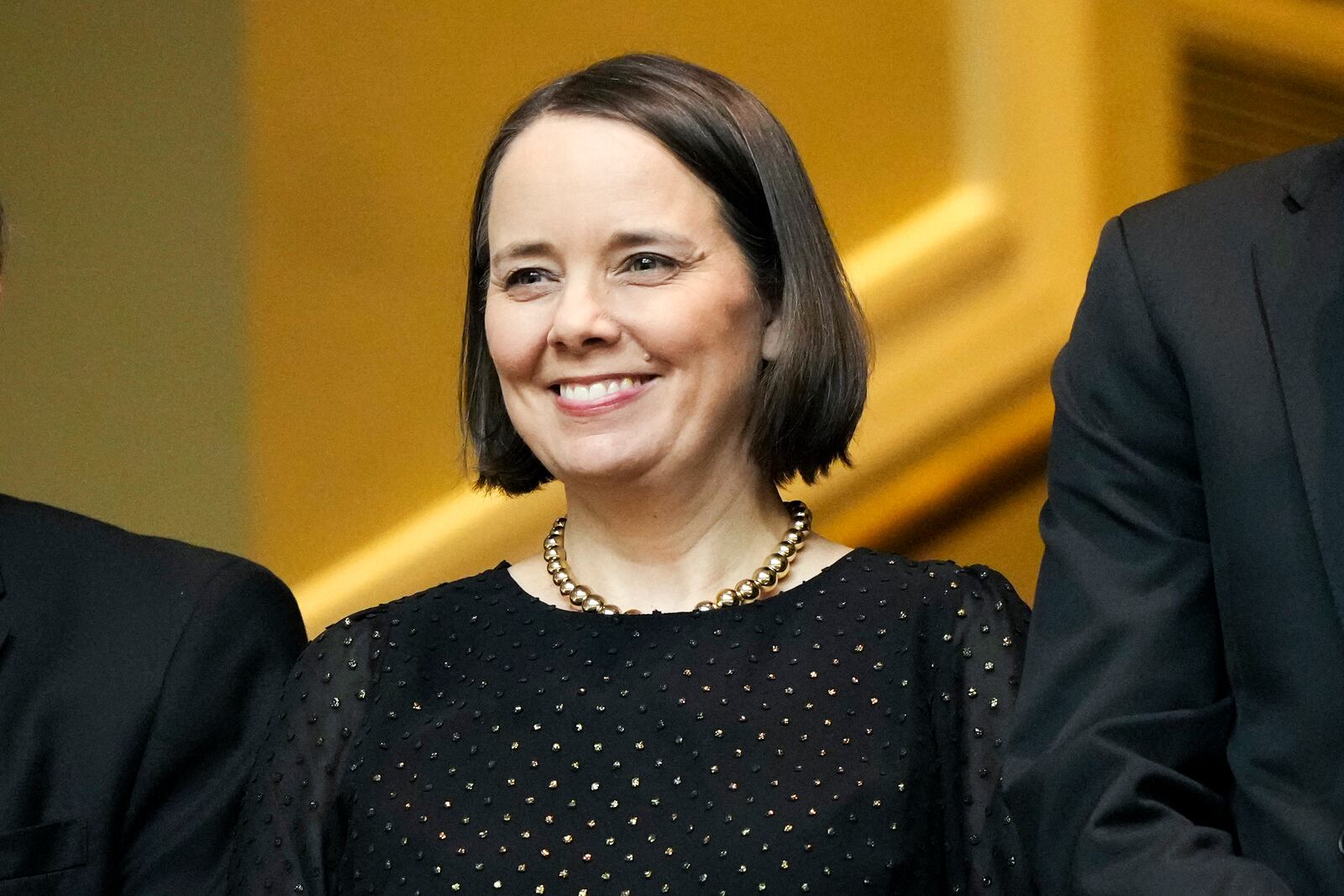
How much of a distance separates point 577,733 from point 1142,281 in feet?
2.23

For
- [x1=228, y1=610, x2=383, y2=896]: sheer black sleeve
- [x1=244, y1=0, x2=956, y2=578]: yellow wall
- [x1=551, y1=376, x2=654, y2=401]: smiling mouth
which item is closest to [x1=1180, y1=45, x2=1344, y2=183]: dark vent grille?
[x1=244, y1=0, x2=956, y2=578]: yellow wall

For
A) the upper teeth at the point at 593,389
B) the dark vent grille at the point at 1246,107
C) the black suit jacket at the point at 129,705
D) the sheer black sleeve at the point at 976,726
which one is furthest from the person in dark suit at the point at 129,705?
the dark vent grille at the point at 1246,107

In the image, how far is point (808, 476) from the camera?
207cm

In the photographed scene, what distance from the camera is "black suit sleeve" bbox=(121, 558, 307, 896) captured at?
1.99 meters

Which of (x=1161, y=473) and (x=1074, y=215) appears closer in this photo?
(x=1161, y=473)

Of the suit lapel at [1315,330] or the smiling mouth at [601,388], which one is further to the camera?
the smiling mouth at [601,388]

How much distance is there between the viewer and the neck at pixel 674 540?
6.59 feet

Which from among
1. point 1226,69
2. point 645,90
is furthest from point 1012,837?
point 1226,69

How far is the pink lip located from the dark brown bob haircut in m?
0.14

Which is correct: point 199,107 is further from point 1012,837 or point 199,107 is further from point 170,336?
point 1012,837

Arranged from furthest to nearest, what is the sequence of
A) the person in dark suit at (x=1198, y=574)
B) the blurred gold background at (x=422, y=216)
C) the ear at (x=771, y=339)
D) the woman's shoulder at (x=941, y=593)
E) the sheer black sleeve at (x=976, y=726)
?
1. the blurred gold background at (x=422, y=216)
2. the ear at (x=771, y=339)
3. the woman's shoulder at (x=941, y=593)
4. the sheer black sleeve at (x=976, y=726)
5. the person in dark suit at (x=1198, y=574)

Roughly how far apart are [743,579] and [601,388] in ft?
0.78

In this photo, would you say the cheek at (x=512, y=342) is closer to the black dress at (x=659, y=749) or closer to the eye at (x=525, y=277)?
the eye at (x=525, y=277)

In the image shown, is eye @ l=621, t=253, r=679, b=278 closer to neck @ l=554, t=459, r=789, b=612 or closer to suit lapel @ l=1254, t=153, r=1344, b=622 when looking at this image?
neck @ l=554, t=459, r=789, b=612
